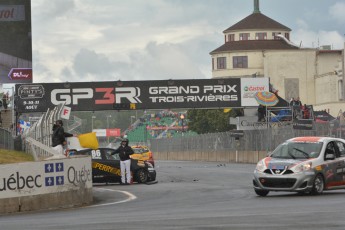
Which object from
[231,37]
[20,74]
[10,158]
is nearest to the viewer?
[10,158]

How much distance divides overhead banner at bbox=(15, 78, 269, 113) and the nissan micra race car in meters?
42.6

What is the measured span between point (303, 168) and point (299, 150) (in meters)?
0.92

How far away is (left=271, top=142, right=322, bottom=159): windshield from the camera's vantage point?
23.6 meters

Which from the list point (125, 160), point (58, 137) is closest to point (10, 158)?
point (58, 137)

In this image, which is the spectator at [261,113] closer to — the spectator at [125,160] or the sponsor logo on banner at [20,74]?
the sponsor logo on banner at [20,74]

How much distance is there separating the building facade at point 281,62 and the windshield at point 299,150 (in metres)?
85.3

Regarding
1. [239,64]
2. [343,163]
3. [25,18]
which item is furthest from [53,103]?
[239,64]

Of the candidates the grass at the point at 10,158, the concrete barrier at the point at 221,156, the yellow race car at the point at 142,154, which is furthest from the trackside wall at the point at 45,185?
the concrete barrier at the point at 221,156

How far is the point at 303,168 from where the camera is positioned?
75.1 ft

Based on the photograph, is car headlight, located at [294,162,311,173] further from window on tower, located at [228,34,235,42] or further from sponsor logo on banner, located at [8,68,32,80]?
window on tower, located at [228,34,235,42]

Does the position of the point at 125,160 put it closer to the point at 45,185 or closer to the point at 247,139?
the point at 45,185

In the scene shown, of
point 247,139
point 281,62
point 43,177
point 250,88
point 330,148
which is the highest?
point 281,62

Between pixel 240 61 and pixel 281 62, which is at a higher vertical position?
pixel 240 61

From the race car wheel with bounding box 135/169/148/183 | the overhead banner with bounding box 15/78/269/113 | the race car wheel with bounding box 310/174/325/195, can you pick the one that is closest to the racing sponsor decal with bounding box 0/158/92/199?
the race car wheel with bounding box 310/174/325/195
